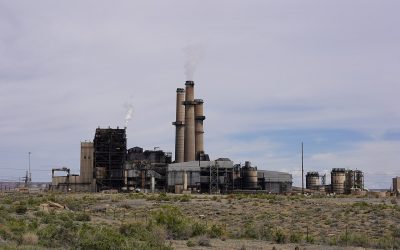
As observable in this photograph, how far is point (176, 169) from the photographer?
9594cm

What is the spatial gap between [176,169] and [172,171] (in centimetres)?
82

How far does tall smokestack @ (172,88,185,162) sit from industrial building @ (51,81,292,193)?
197mm

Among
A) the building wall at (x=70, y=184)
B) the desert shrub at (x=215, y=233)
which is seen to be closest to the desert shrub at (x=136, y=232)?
the desert shrub at (x=215, y=233)

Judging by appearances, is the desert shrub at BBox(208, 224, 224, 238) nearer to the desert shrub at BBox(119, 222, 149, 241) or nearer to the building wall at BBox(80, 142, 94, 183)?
the desert shrub at BBox(119, 222, 149, 241)

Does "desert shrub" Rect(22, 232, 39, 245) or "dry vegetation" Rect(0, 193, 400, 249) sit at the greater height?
"desert shrub" Rect(22, 232, 39, 245)

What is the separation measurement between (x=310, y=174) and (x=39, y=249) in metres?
105

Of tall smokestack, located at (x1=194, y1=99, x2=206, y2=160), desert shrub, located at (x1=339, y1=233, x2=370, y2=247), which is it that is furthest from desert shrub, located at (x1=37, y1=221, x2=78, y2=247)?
tall smokestack, located at (x1=194, y1=99, x2=206, y2=160)

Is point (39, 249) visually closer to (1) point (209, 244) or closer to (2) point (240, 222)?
(1) point (209, 244)

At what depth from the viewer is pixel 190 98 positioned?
104 m

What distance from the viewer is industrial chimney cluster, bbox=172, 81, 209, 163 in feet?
334

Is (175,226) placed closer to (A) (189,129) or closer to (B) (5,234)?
(B) (5,234)

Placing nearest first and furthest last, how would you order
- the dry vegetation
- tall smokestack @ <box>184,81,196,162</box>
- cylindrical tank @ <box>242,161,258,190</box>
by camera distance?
the dry vegetation → cylindrical tank @ <box>242,161,258,190</box> → tall smokestack @ <box>184,81,196,162</box>

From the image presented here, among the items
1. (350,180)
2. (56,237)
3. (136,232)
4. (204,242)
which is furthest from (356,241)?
(350,180)

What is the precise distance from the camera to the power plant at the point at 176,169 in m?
96.7
